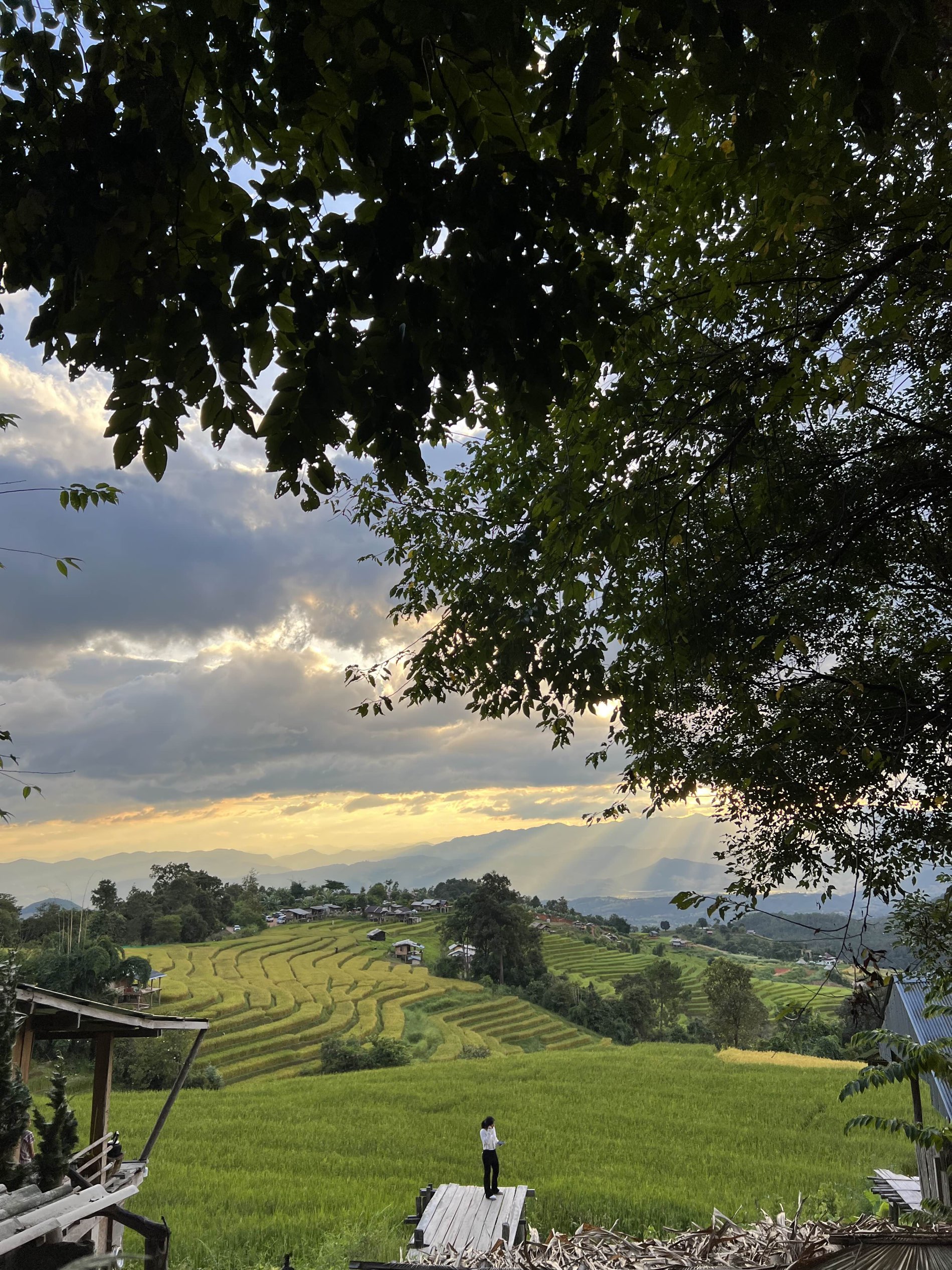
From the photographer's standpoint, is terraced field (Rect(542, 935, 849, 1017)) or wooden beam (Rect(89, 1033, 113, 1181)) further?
terraced field (Rect(542, 935, 849, 1017))

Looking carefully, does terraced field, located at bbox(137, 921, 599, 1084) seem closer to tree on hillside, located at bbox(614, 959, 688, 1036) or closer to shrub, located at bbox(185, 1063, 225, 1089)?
shrub, located at bbox(185, 1063, 225, 1089)

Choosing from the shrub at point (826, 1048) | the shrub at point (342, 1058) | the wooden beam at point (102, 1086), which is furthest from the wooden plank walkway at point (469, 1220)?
the shrub at point (826, 1048)

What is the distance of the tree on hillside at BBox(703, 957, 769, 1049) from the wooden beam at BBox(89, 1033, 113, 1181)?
1674 inches

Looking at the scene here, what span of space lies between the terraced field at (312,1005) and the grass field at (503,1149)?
34.5 ft

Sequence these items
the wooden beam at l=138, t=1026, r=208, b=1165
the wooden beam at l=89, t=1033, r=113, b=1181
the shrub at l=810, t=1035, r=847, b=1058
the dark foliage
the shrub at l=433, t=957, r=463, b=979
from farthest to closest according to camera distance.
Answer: the shrub at l=433, t=957, r=463, b=979, the shrub at l=810, t=1035, r=847, b=1058, the wooden beam at l=89, t=1033, r=113, b=1181, the wooden beam at l=138, t=1026, r=208, b=1165, the dark foliage

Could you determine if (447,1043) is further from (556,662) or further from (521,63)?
(521,63)

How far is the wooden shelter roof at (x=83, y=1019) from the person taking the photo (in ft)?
25.0

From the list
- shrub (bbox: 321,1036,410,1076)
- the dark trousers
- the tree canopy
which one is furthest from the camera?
shrub (bbox: 321,1036,410,1076)

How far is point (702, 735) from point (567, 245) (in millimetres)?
6736

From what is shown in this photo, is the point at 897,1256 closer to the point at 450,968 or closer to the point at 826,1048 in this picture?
the point at 826,1048

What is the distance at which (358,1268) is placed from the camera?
7.00 metres

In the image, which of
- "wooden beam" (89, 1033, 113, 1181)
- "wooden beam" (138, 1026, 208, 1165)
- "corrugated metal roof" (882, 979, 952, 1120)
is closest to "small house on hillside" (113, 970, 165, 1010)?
"wooden beam" (89, 1033, 113, 1181)

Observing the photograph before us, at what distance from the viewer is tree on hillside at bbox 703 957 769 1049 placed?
148ft

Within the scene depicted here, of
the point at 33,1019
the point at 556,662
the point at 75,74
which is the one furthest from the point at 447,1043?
the point at 75,74
